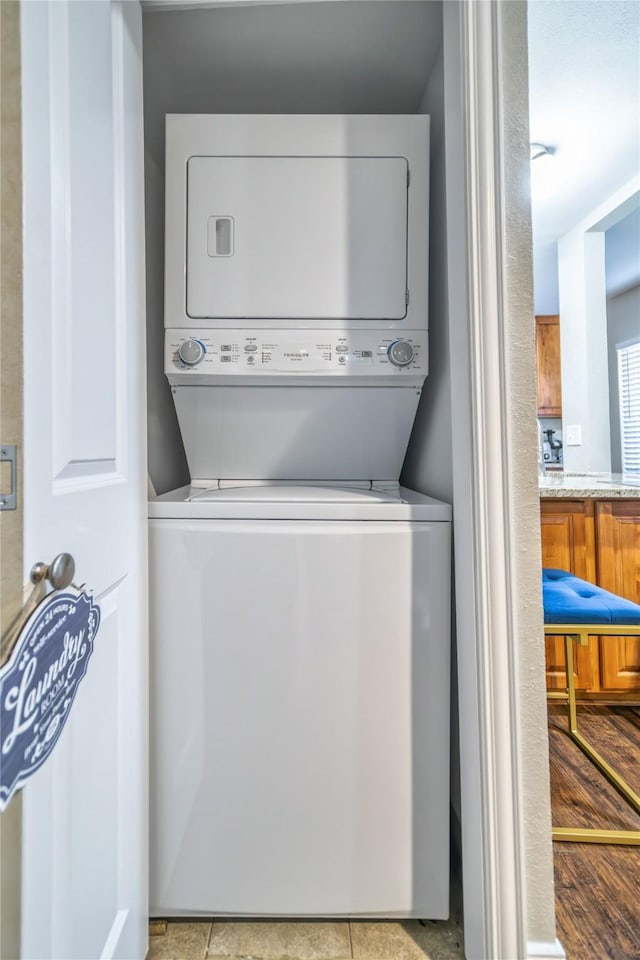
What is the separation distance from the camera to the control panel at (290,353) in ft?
4.55

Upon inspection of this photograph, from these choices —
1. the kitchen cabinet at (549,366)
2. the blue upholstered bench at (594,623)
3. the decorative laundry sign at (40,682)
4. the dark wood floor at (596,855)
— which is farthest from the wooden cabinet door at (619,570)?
the kitchen cabinet at (549,366)

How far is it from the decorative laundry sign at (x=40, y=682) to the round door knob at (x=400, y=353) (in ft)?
3.05

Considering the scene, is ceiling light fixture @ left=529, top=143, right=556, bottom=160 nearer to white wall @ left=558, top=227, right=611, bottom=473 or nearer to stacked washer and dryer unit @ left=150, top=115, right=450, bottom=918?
white wall @ left=558, top=227, right=611, bottom=473

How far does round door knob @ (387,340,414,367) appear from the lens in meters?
1.38

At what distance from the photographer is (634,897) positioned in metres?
1.31

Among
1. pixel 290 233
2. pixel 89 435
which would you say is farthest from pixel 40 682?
pixel 290 233

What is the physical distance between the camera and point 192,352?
137 cm

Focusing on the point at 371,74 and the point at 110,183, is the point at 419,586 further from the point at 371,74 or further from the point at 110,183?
the point at 371,74

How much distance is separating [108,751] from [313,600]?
0.47 metres

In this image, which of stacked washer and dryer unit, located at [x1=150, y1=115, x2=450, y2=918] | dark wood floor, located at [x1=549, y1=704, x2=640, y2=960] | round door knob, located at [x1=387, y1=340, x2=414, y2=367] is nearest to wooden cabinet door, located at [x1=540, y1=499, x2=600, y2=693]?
dark wood floor, located at [x1=549, y1=704, x2=640, y2=960]

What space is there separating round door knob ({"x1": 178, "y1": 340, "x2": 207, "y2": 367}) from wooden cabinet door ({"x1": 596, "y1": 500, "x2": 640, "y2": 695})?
185cm

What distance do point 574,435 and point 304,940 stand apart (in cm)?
348

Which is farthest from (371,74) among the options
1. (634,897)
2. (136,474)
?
(634,897)

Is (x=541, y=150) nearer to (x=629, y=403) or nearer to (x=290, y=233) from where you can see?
(x=290, y=233)
